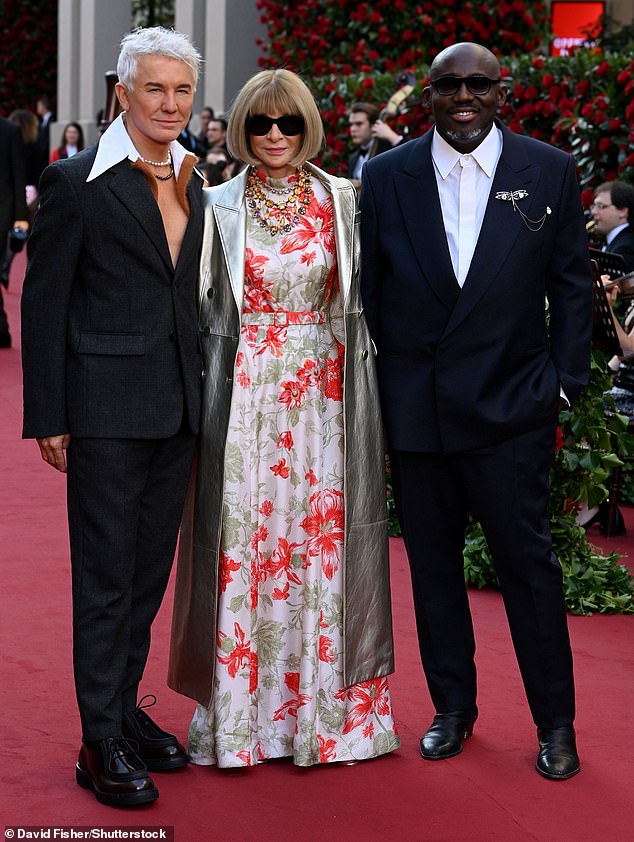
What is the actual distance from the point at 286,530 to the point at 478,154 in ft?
3.81

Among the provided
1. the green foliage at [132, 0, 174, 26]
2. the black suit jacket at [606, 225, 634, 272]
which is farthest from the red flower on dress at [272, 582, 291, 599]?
the green foliage at [132, 0, 174, 26]

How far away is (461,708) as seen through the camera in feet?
13.2

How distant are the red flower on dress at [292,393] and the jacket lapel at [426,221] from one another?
458mm

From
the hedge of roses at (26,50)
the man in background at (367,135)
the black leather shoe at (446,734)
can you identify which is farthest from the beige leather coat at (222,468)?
the hedge of roses at (26,50)

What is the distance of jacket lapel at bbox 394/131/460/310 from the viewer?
3695mm

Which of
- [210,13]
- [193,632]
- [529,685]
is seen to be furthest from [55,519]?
[210,13]

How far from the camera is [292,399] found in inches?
150

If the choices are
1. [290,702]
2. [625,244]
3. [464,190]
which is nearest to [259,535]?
[290,702]

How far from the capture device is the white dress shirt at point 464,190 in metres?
3.72

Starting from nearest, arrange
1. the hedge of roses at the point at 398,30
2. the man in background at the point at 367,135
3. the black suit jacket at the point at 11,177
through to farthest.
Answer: the man in background at the point at 367,135
the black suit jacket at the point at 11,177
the hedge of roses at the point at 398,30

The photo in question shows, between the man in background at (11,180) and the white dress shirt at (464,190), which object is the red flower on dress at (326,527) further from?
the man in background at (11,180)

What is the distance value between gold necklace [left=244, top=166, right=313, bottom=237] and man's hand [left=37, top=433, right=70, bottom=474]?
80 cm

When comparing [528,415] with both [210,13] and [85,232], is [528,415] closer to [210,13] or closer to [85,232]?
[85,232]

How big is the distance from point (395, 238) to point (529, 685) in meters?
1.31
